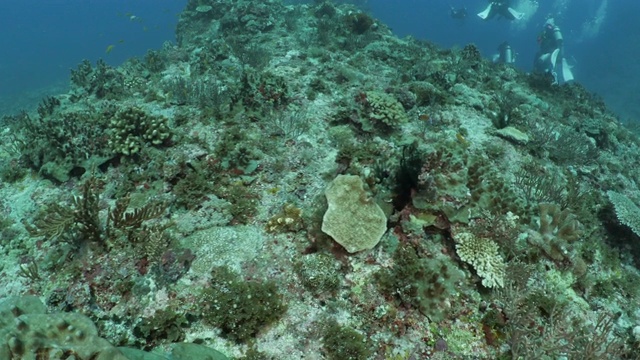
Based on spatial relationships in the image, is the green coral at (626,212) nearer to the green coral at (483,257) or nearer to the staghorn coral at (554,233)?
the staghorn coral at (554,233)

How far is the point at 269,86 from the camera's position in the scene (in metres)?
9.66

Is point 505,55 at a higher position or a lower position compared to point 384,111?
→ lower

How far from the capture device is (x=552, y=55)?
68.8 feet

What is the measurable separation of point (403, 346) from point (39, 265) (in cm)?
582

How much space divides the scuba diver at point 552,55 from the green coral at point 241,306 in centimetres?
2251

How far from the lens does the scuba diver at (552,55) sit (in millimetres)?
21125

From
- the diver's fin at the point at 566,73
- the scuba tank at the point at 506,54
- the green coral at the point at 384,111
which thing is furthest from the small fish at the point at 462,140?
the scuba tank at the point at 506,54

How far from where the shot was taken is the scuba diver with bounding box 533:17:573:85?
2112 centimetres

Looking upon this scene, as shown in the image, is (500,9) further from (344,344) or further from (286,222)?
(344,344)

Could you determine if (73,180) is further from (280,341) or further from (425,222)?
(425,222)

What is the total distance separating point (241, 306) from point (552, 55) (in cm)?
2456

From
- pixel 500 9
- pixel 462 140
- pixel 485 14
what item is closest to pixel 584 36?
pixel 500 9

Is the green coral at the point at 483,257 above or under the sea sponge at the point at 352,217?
under

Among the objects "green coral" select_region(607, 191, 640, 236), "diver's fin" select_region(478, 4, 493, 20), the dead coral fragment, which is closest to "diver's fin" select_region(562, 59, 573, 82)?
"diver's fin" select_region(478, 4, 493, 20)
